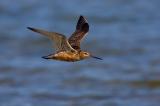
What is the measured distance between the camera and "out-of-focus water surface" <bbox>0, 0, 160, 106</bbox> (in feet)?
41.0

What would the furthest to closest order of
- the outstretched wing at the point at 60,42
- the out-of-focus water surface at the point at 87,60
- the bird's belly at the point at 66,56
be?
1. the out-of-focus water surface at the point at 87,60
2. the bird's belly at the point at 66,56
3. the outstretched wing at the point at 60,42

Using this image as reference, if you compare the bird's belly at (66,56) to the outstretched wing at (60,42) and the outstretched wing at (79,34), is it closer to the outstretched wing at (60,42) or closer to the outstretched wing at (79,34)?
the outstretched wing at (60,42)

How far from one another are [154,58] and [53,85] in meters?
2.18

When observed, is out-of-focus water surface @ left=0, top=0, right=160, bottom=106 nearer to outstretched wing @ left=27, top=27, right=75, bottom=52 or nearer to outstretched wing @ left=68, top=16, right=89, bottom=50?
outstretched wing @ left=68, top=16, right=89, bottom=50

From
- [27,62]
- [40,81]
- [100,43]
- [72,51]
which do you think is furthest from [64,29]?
[72,51]

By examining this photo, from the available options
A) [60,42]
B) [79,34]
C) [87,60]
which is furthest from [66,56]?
[87,60]

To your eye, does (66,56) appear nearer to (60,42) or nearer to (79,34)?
(60,42)

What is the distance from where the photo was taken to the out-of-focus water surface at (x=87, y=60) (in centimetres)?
1249

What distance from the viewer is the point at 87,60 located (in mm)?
14547

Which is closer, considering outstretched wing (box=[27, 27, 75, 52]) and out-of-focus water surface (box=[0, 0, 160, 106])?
Answer: outstretched wing (box=[27, 27, 75, 52])

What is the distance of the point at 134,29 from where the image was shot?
16.7 m

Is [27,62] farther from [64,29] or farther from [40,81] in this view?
[64,29]

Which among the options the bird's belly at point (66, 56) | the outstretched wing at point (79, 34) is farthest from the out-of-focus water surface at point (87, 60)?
the bird's belly at point (66, 56)

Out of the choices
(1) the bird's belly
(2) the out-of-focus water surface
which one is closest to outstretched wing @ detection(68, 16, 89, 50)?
(1) the bird's belly
